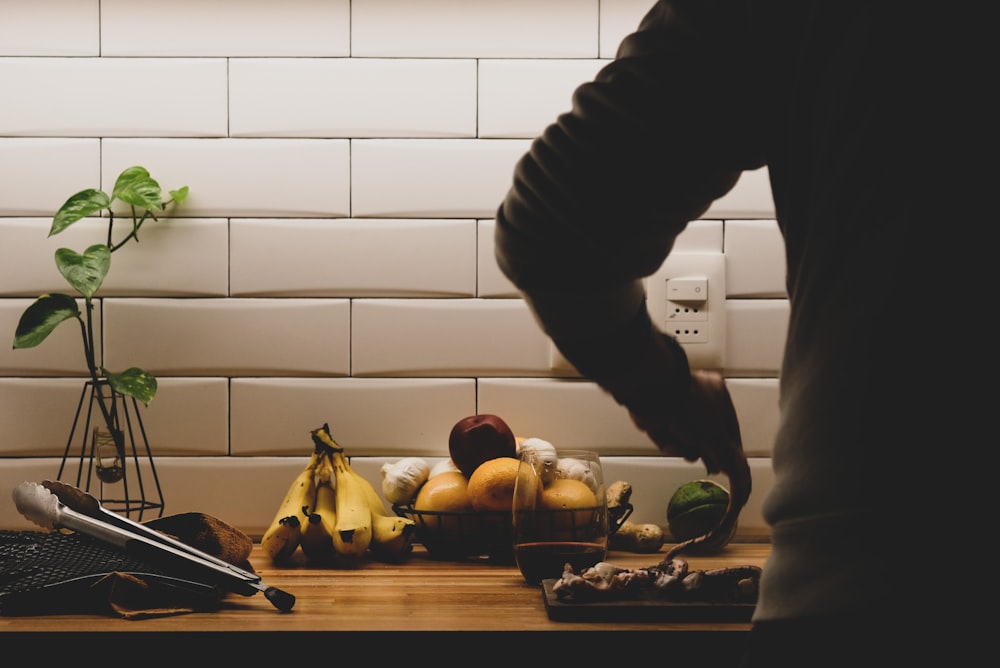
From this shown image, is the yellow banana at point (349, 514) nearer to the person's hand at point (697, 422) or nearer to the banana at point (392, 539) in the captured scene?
the banana at point (392, 539)

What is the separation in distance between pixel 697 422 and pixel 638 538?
71cm

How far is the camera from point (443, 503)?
1281 millimetres

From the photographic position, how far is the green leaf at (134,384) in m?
1.35

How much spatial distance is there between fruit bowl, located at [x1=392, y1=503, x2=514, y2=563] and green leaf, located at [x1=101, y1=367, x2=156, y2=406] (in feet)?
1.36

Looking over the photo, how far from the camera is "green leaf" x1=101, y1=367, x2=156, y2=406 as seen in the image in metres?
1.35

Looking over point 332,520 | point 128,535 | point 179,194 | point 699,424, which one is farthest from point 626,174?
point 179,194

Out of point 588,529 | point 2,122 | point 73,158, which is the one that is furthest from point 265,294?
point 588,529

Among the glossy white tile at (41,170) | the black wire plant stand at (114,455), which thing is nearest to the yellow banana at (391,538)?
the black wire plant stand at (114,455)

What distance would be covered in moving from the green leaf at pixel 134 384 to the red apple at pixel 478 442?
44 centimetres

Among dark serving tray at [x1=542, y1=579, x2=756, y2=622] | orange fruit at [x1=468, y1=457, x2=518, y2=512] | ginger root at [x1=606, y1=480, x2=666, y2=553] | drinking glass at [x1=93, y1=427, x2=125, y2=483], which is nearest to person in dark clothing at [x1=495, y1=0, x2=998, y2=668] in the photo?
dark serving tray at [x1=542, y1=579, x2=756, y2=622]

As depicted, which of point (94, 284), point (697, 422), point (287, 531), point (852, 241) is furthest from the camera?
point (94, 284)

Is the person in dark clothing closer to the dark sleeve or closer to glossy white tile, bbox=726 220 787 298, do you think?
the dark sleeve

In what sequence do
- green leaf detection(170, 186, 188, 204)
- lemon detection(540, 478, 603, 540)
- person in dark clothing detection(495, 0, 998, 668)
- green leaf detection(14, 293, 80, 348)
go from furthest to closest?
1. green leaf detection(170, 186, 188, 204)
2. green leaf detection(14, 293, 80, 348)
3. lemon detection(540, 478, 603, 540)
4. person in dark clothing detection(495, 0, 998, 668)

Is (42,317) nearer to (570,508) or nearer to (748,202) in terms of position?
(570,508)
